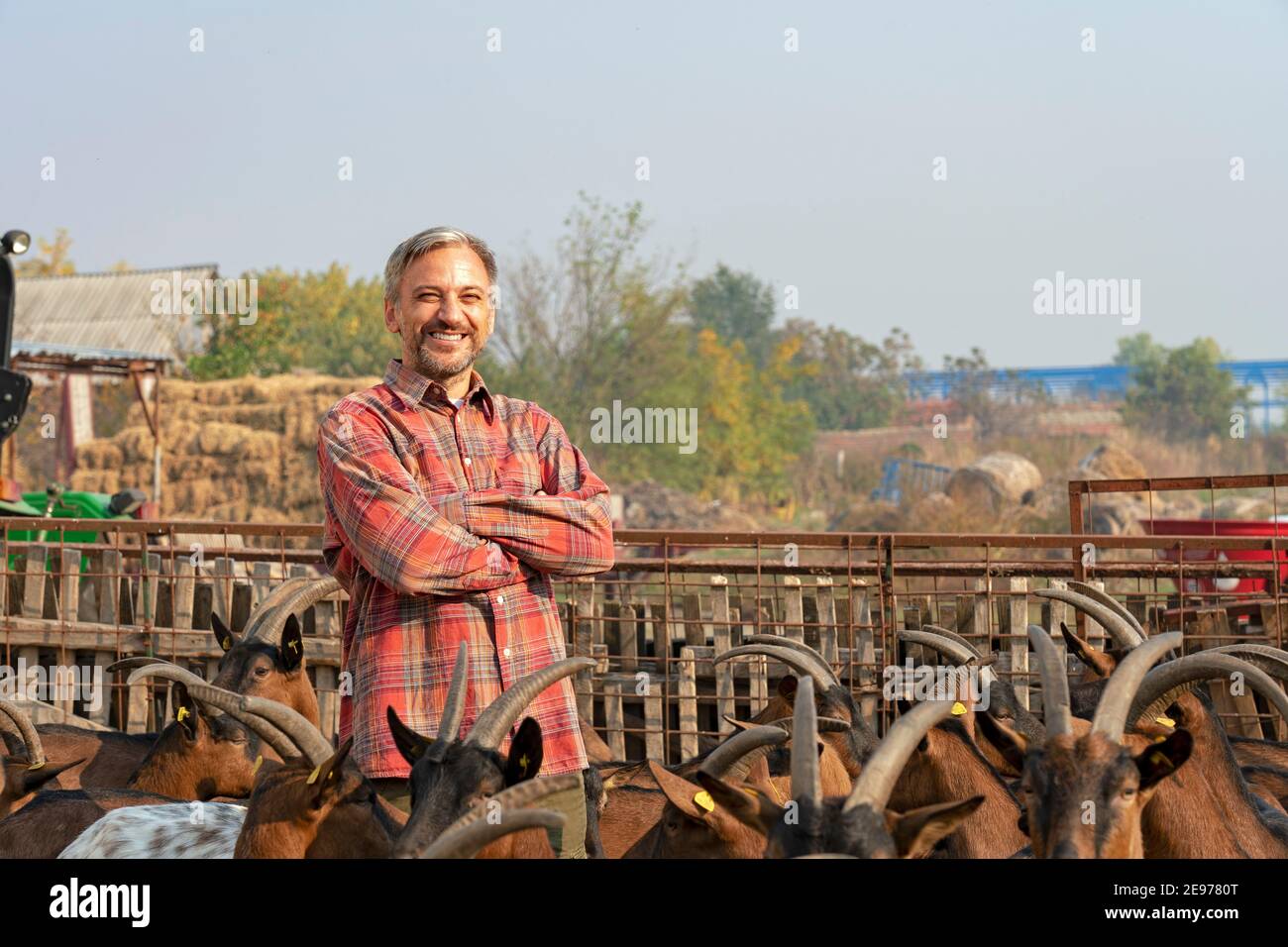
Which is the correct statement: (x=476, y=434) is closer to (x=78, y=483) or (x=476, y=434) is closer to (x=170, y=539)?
(x=170, y=539)

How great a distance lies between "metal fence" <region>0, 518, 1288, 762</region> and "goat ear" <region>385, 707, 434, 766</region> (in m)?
3.51

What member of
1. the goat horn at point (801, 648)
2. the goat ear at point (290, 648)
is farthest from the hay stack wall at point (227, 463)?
the goat horn at point (801, 648)

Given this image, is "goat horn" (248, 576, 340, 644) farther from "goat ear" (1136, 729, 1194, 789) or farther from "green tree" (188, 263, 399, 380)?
"green tree" (188, 263, 399, 380)

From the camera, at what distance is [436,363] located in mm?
3449

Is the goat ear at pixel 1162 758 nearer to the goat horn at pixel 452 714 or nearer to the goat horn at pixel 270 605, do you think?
the goat horn at pixel 452 714

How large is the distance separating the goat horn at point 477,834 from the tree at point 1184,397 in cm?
4304

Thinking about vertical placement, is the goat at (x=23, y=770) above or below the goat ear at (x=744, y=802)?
below

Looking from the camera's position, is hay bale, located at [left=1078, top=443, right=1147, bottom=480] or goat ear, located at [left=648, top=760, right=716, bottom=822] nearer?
goat ear, located at [left=648, top=760, right=716, bottom=822]

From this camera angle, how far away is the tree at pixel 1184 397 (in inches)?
1725

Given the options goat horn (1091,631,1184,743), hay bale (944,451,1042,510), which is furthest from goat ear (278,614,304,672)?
hay bale (944,451,1042,510)

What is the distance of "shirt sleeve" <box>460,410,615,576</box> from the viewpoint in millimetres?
3375

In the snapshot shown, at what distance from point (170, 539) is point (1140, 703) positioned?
578cm

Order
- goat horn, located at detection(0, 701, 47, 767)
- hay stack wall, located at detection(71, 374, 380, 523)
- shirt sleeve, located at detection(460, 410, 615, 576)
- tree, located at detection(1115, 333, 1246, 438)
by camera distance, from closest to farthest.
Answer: shirt sleeve, located at detection(460, 410, 615, 576)
goat horn, located at detection(0, 701, 47, 767)
hay stack wall, located at detection(71, 374, 380, 523)
tree, located at detection(1115, 333, 1246, 438)
